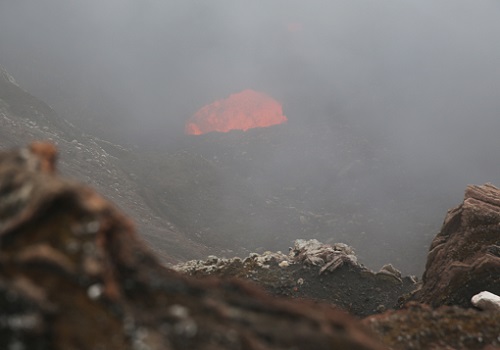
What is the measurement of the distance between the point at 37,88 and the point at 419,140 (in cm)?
10677

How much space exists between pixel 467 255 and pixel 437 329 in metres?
15.3

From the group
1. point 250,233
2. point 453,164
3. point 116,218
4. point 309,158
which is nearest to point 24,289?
point 116,218

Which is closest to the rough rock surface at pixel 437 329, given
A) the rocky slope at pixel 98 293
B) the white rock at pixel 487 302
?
the white rock at pixel 487 302

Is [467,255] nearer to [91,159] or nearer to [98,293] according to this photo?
[98,293]

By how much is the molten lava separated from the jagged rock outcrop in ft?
314

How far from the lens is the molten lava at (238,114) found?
Answer: 12631 centimetres

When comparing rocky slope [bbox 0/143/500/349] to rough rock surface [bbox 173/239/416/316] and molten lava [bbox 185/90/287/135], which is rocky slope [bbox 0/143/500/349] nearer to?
rough rock surface [bbox 173/239/416/316]

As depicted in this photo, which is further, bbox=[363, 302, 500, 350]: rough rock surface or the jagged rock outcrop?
the jagged rock outcrop

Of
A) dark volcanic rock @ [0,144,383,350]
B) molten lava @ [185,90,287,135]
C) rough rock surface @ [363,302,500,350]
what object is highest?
molten lava @ [185,90,287,135]

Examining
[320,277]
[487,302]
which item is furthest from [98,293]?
[320,277]

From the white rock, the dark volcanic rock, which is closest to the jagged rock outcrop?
the white rock

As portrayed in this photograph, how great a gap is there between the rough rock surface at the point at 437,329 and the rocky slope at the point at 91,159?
39.3 m

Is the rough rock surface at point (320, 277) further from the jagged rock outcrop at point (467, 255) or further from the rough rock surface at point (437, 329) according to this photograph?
the rough rock surface at point (437, 329)

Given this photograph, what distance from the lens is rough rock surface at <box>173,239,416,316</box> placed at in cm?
3000
